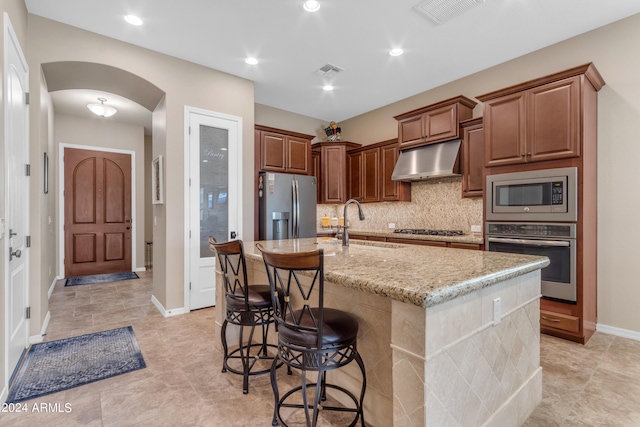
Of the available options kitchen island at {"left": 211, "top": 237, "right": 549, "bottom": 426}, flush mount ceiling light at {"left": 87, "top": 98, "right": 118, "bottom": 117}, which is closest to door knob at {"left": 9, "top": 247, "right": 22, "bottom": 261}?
kitchen island at {"left": 211, "top": 237, "right": 549, "bottom": 426}

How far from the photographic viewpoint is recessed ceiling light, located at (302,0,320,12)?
2.74 meters

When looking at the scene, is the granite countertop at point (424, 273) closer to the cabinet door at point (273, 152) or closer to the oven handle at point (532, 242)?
the oven handle at point (532, 242)

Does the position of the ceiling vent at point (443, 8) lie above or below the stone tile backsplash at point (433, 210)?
above

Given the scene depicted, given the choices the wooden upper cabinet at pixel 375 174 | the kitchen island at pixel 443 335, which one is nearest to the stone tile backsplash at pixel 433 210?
the wooden upper cabinet at pixel 375 174

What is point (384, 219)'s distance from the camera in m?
5.39

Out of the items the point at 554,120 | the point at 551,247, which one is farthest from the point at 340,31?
the point at 551,247

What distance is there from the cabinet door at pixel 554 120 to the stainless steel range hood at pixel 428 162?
1014 mm

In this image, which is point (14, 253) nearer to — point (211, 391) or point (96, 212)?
point (211, 391)

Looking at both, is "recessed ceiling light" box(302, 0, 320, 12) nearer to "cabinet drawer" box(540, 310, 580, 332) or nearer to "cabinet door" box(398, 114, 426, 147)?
"cabinet door" box(398, 114, 426, 147)

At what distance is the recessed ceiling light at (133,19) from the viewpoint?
292 cm

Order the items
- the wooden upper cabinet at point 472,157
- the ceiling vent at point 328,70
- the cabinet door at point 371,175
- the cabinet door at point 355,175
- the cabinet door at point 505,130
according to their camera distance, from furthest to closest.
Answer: the cabinet door at point 355,175 < the cabinet door at point 371,175 < the ceiling vent at point 328,70 < the wooden upper cabinet at point 472,157 < the cabinet door at point 505,130

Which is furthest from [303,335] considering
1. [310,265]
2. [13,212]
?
[13,212]

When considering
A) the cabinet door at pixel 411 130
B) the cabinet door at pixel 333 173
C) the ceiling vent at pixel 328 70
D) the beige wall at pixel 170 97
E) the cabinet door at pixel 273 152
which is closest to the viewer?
the beige wall at pixel 170 97

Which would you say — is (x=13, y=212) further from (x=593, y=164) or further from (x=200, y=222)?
(x=593, y=164)
